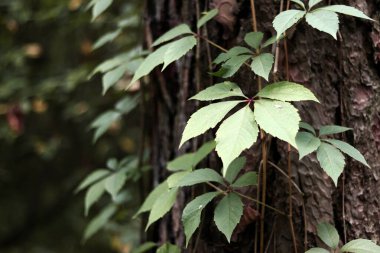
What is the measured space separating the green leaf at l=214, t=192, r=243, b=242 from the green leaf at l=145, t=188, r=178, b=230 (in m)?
0.18

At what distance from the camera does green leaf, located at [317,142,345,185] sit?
0.89 m

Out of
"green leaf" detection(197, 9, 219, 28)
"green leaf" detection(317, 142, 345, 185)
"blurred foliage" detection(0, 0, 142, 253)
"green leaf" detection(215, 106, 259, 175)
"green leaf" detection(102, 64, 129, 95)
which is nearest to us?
"green leaf" detection(215, 106, 259, 175)

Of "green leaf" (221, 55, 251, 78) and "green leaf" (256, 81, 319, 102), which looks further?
"green leaf" (221, 55, 251, 78)

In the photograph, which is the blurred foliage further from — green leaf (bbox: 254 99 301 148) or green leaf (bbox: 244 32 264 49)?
green leaf (bbox: 254 99 301 148)

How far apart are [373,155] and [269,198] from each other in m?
0.24

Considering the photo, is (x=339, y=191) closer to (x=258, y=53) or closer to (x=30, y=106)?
(x=258, y=53)

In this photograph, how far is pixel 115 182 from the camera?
1438 millimetres

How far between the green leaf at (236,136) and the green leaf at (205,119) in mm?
27

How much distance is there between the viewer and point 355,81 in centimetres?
105

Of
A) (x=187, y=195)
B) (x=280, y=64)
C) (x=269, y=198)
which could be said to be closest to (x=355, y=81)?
(x=280, y=64)

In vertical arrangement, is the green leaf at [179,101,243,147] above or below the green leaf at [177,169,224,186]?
above

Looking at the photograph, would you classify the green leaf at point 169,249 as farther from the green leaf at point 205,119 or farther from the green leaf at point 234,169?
the green leaf at point 205,119

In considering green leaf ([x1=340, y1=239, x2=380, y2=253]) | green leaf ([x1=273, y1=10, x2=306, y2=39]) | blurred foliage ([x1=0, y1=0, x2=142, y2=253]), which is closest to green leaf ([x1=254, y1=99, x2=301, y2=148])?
green leaf ([x1=273, y1=10, x2=306, y2=39])

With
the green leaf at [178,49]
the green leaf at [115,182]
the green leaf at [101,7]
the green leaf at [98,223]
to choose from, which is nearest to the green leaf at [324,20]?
the green leaf at [178,49]
